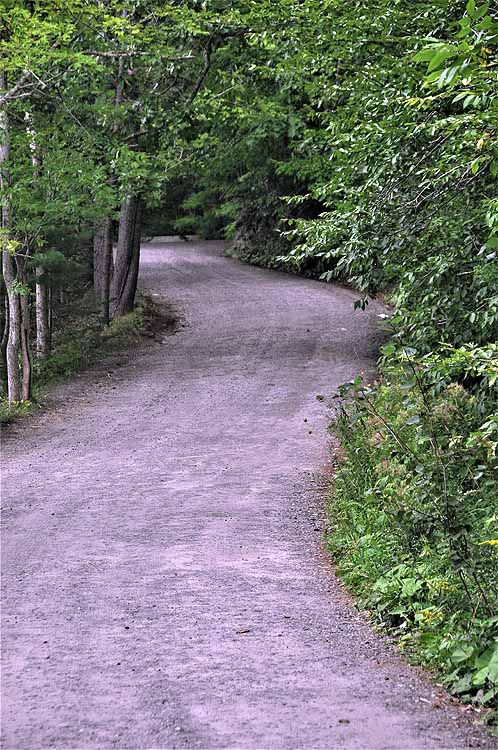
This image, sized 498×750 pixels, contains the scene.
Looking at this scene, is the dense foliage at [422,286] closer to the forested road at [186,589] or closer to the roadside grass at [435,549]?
the roadside grass at [435,549]

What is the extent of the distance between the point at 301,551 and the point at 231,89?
514 inches

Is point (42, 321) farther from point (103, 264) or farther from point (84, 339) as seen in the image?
point (103, 264)

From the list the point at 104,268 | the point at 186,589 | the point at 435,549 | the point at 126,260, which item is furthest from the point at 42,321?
the point at 435,549

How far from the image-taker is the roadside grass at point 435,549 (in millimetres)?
4973

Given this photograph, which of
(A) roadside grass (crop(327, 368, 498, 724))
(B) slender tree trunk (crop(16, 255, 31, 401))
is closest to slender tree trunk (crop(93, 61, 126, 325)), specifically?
(B) slender tree trunk (crop(16, 255, 31, 401))

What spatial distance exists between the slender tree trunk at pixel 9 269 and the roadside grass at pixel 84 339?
46 cm

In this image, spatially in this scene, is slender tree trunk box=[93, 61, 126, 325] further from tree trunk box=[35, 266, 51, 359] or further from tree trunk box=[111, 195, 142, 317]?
tree trunk box=[35, 266, 51, 359]

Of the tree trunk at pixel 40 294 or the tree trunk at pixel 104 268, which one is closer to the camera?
the tree trunk at pixel 40 294

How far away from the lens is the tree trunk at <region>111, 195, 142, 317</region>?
22672mm

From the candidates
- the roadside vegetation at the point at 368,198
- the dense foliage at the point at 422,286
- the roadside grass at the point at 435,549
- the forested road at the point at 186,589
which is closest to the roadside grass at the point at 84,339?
the roadside vegetation at the point at 368,198

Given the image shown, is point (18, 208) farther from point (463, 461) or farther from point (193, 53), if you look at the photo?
point (463, 461)

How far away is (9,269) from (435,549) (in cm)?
A: 997

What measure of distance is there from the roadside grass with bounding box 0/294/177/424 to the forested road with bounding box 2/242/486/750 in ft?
2.80

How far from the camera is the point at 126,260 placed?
22984 mm
